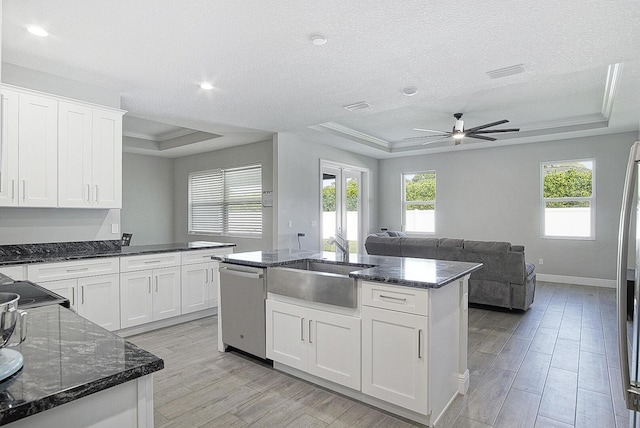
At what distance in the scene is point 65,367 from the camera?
917 mm

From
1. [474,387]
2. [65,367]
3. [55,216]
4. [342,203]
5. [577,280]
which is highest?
[342,203]

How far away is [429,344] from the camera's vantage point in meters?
2.08

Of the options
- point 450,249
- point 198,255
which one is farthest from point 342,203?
point 198,255

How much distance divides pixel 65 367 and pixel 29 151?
3.16m

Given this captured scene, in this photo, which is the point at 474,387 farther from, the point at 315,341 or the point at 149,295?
the point at 149,295

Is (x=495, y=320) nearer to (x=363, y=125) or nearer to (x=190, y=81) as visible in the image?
(x=363, y=125)

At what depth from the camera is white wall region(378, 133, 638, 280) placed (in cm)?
604

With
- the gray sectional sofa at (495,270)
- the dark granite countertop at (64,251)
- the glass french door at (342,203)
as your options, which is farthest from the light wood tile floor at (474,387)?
the glass french door at (342,203)

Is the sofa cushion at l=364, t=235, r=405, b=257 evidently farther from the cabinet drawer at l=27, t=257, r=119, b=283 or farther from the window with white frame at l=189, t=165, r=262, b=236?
the cabinet drawer at l=27, t=257, r=119, b=283

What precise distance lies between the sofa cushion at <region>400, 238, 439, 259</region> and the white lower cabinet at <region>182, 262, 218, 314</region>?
8.96ft

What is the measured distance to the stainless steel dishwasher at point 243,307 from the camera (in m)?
3.01

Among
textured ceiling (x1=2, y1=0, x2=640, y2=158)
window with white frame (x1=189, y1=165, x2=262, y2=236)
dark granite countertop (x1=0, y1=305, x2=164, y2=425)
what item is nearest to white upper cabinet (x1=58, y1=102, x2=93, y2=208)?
textured ceiling (x1=2, y1=0, x2=640, y2=158)

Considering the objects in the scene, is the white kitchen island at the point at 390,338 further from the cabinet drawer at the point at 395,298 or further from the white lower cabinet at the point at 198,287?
the white lower cabinet at the point at 198,287

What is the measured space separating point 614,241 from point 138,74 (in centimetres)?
756
